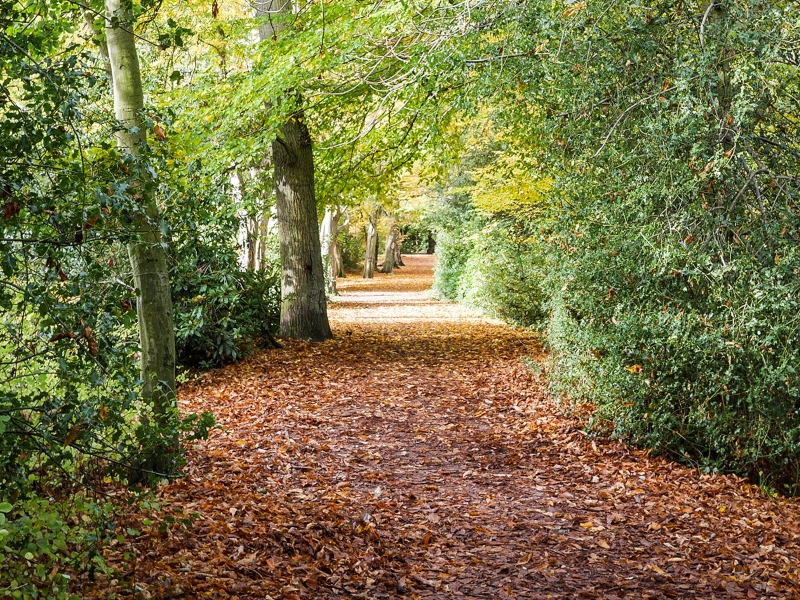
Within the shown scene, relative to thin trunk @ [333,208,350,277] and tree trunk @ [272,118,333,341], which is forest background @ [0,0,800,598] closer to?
tree trunk @ [272,118,333,341]

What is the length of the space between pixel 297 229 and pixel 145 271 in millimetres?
7692

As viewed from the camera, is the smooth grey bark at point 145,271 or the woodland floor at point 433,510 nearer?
the woodland floor at point 433,510

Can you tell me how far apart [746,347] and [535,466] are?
2275 mm

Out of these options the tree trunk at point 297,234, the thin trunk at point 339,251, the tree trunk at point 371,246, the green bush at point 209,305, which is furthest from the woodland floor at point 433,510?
the tree trunk at point 371,246

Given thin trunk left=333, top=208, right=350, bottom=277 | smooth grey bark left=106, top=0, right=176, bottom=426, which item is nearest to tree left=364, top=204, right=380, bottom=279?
thin trunk left=333, top=208, right=350, bottom=277

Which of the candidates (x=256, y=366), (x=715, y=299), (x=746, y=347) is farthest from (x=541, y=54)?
(x=256, y=366)

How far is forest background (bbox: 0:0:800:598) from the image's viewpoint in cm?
316

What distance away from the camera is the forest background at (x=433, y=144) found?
316 cm

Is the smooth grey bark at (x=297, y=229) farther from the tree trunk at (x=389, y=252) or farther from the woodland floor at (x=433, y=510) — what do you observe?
the tree trunk at (x=389, y=252)

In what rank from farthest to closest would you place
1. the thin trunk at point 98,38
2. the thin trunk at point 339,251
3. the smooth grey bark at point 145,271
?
the thin trunk at point 339,251, the smooth grey bark at point 145,271, the thin trunk at point 98,38

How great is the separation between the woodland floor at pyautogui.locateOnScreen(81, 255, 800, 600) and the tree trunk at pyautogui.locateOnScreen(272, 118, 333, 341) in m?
2.89

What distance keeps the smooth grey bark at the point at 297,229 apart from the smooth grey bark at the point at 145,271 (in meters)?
7.52

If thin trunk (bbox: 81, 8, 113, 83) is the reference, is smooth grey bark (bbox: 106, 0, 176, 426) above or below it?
below

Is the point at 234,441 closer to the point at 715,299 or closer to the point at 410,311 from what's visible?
the point at 715,299
